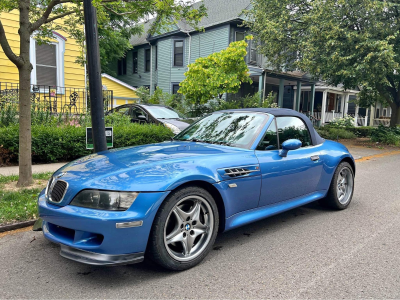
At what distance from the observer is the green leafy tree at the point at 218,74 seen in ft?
42.4

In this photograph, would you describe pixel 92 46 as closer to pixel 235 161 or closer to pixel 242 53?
pixel 235 161

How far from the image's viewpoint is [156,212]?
9.00 feet

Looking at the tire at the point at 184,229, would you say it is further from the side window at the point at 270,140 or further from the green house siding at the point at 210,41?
the green house siding at the point at 210,41

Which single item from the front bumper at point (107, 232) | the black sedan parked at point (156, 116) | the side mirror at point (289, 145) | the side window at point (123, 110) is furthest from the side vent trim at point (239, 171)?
the side window at point (123, 110)

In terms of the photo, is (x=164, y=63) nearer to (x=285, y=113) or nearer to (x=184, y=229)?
(x=285, y=113)

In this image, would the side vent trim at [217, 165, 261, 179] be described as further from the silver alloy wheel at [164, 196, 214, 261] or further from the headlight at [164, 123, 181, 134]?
the headlight at [164, 123, 181, 134]

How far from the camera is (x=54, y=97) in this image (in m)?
11.0

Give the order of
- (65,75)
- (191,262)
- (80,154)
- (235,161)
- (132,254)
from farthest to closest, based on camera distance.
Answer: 1. (65,75)
2. (80,154)
3. (235,161)
4. (191,262)
5. (132,254)

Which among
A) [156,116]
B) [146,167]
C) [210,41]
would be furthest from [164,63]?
[146,167]

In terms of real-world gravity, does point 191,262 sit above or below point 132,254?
below

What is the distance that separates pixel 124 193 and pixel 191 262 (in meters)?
0.94

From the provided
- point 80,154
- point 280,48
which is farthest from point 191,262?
point 280,48

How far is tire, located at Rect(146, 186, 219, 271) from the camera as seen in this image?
9.07 feet

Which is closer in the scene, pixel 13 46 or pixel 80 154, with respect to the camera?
pixel 80 154
